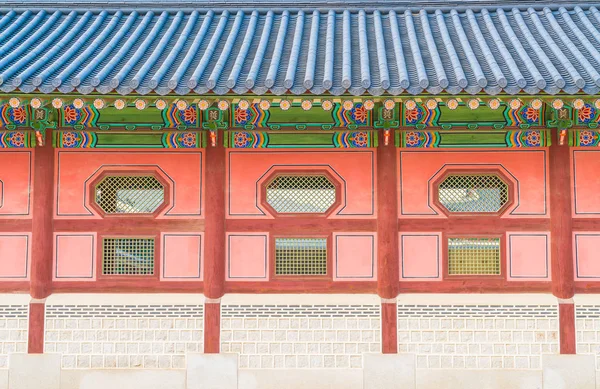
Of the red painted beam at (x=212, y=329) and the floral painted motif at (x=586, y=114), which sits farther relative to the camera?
the red painted beam at (x=212, y=329)

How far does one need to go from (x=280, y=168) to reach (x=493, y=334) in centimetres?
350

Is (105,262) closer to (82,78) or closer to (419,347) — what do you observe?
(82,78)

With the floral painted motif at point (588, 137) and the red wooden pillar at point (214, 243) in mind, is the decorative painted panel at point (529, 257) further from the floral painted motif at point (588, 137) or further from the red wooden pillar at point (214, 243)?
the red wooden pillar at point (214, 243)

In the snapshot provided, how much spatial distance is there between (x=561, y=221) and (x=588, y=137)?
1.16m

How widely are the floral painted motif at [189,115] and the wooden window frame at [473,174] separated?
10.8ft

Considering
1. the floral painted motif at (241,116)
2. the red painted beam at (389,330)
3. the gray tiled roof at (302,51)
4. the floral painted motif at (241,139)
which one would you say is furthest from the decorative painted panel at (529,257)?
the floral painted motif at (241,116)

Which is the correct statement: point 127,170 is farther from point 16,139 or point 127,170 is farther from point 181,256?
point 16,139

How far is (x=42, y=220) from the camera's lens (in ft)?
23.5

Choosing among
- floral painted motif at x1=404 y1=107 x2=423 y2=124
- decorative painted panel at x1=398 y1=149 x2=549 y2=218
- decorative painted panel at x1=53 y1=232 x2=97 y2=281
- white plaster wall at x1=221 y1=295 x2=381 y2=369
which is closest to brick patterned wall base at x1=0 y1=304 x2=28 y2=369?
decorative painted panel at x1=53 y1=232 x2=97 y2=281

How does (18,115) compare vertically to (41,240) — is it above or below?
above

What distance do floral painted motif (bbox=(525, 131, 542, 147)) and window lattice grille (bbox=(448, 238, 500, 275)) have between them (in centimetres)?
135

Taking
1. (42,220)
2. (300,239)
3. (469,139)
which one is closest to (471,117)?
(469,139)

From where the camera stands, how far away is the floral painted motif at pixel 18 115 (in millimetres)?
7102

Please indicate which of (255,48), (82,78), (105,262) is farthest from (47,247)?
(255,48)
